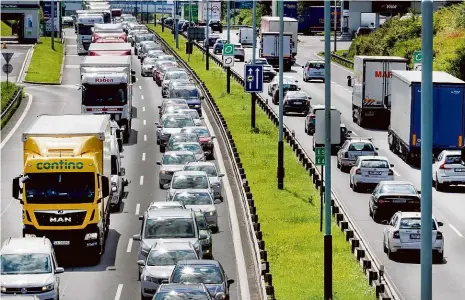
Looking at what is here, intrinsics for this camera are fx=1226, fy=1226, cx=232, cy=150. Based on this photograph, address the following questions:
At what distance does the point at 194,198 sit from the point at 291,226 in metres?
3.34

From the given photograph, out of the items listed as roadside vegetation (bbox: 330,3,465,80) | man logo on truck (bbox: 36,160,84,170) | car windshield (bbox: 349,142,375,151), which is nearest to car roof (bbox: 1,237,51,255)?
man logo on truck (bbox: 36,160,84,170)

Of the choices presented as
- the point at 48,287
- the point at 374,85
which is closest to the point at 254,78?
the point at 374,85

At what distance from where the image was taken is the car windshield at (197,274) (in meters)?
27.3

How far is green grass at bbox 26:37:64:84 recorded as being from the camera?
89556 millimetres

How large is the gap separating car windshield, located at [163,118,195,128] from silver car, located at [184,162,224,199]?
12.2 meters

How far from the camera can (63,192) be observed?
33531mm

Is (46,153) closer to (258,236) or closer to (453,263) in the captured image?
(258,236)

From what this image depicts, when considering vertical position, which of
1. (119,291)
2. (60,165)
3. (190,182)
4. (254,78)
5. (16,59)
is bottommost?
(119,291)

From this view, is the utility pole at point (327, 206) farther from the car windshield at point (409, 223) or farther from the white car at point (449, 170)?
the white car at point (449, 170)

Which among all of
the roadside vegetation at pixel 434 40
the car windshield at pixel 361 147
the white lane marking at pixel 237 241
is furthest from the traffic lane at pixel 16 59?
the car windshield at pixel 361 147

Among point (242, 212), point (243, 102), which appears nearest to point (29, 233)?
point (242, 212)

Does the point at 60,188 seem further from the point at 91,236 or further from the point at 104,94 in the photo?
the point at 104,94

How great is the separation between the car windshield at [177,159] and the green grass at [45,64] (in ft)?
135

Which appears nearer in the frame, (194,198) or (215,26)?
(194,198)
